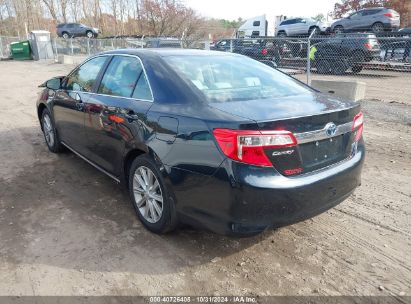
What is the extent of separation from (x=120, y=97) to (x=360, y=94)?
7628 millimetres

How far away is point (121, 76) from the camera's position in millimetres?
3781

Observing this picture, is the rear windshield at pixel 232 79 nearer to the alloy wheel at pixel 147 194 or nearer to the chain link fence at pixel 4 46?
the alloy wheel at pixel 147 194

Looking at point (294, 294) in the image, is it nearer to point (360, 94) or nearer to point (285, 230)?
point (285, 230)

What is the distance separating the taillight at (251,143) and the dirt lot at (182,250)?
0.96 m

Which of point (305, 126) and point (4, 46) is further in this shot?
point (4, 46)

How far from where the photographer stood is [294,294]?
2.59 meters

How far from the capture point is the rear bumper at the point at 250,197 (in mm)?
2480

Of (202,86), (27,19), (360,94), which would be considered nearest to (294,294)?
(202,86)

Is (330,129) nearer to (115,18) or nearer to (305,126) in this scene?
(305,126)

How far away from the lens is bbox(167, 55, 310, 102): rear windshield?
10.2 ft

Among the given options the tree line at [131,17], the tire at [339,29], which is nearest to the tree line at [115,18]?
the tree line at [131,17]

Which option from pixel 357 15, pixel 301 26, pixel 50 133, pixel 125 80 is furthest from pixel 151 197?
pixel 301 26

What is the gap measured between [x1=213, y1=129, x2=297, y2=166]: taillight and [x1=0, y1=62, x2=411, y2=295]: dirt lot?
0.96 metres

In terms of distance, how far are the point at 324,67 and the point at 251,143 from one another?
49.7 ft
